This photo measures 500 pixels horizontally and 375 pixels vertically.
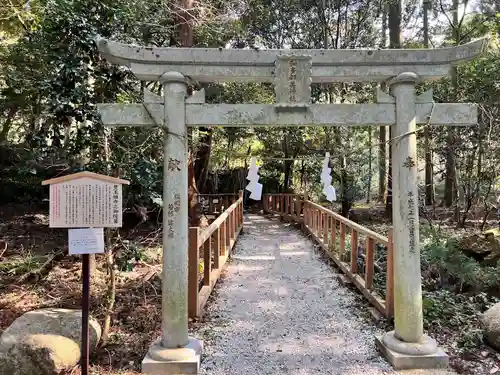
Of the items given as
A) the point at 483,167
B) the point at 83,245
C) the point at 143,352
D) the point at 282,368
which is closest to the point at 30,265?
the point at 143,352

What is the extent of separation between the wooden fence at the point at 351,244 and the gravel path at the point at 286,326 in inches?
10.7

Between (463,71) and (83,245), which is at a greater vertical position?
(463,71)

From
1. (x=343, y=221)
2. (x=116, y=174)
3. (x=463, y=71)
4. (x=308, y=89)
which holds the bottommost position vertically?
(x=343, y=221)

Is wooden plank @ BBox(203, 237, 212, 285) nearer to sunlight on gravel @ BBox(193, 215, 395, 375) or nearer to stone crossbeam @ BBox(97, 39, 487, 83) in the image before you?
sunlight on gravel @ BBox(193, 215, 395, 375)

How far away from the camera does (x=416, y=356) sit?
334 cm

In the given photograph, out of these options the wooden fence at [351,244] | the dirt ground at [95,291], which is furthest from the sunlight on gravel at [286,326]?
the dirt ground at [95,291]

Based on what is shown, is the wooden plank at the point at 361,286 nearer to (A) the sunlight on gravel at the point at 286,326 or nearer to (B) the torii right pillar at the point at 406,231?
(A) the sunlight on gravel at the point at 286,326

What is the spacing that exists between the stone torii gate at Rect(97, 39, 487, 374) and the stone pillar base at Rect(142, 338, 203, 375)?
0.01 meters

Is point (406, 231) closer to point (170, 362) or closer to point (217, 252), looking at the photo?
point (170, 362)

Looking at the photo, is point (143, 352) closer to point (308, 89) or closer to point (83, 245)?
point (83, 245)

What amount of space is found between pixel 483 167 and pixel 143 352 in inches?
347

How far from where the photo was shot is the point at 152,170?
5301mm

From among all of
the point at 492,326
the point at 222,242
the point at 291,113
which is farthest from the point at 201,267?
the point at 492,326

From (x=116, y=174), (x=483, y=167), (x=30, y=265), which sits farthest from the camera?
(x=483, y=167)
